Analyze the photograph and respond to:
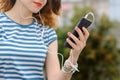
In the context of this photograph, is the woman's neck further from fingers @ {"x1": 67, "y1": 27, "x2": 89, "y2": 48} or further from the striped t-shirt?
fingers @ {"x1": 67, "y1": 27, "x2": 89, "y2": 48}

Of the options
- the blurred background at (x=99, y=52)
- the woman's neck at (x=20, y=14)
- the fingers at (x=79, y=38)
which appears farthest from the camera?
the blurred background at (x=99, y=52)

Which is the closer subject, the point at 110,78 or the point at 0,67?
the point at 0,67

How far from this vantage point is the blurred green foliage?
1558cm

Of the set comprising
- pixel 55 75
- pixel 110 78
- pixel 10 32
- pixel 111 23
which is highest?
pixel 10 32

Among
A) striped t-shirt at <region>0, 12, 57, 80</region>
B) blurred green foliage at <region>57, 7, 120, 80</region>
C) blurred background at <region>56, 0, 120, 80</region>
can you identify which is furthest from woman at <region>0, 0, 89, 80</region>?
blurred green foliage at <region>57, 7, 120, 80</region>

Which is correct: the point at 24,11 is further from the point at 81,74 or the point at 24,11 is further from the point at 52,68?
the point at 81,74

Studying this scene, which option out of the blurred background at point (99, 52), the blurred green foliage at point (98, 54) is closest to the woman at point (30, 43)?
the blurred background at point (99, 52)

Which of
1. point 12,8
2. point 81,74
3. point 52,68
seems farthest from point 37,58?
point 81,74

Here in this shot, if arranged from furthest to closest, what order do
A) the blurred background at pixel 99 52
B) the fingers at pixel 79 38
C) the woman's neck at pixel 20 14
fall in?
the blurred background at pixel 99 52 < the woman's neck at pixel 20 14 < the fingers at pixel 79 38

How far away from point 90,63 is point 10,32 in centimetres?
1327

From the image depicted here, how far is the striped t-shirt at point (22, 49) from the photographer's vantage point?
2.42 metres

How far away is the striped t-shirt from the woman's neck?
0.06 ft

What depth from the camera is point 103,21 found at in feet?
52.1

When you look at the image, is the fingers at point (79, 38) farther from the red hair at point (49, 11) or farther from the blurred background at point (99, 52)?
the blurred background at point (99, 52)
